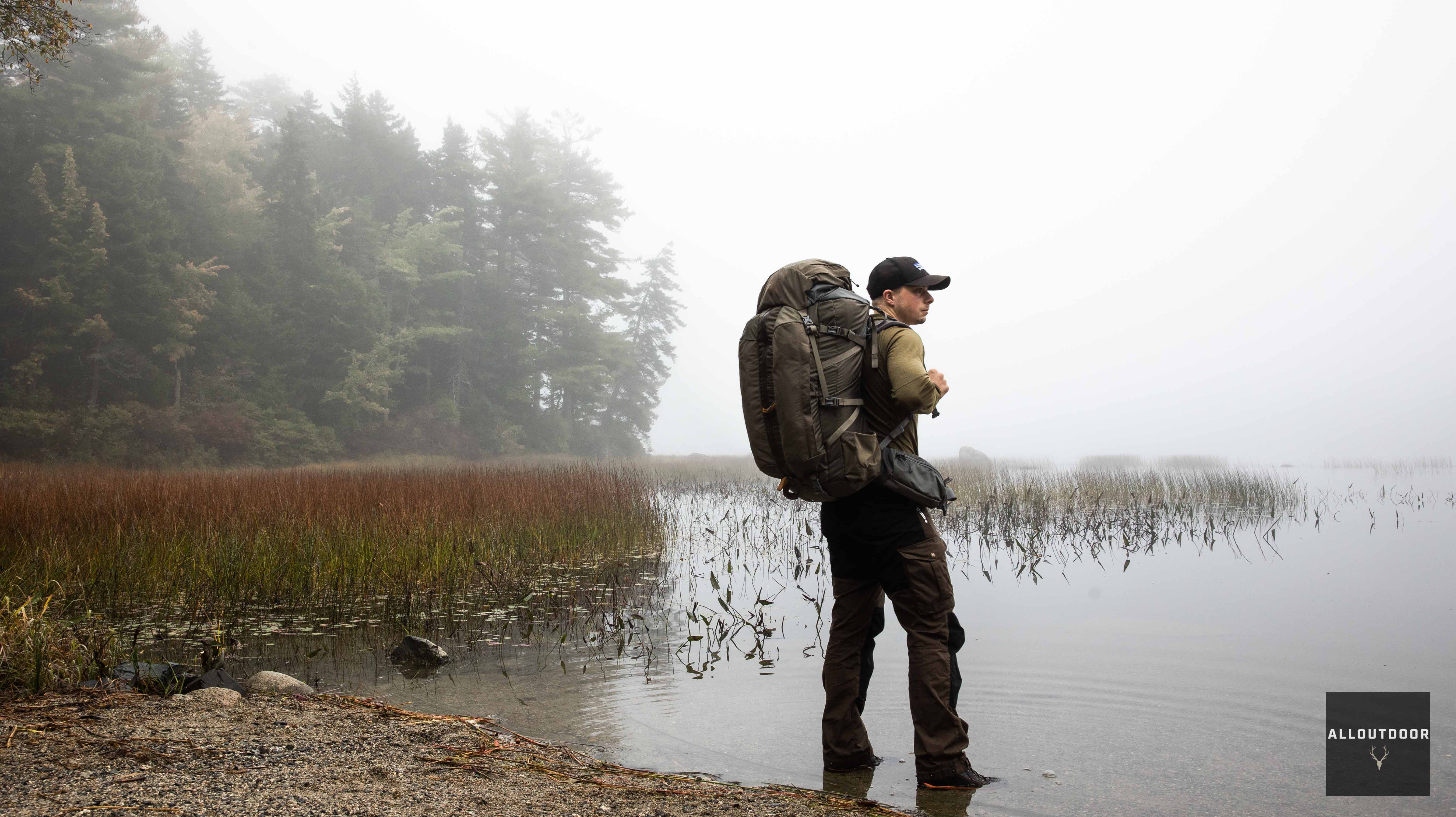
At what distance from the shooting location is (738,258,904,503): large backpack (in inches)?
125

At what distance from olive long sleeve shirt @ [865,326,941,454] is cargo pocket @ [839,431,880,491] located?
0.62ft

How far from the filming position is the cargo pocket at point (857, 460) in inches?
124

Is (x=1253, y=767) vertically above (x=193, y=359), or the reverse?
(x=193, y=359)

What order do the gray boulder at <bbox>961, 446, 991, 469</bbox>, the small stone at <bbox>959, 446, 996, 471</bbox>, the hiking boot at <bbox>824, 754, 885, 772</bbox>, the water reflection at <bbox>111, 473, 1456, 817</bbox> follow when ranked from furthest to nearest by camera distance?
the gray boulder at <bbox>961, 446, 991, 469</bbox>
the small stone at <bbox>959, 446, 996, 471</bbox>
the water reflection at <bbox>111, 473, 1456, 817</bbox>
the hiking boot at <bbox>824, 754, 885, 772</bbox>

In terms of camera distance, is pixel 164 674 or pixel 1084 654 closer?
pixel 164 674

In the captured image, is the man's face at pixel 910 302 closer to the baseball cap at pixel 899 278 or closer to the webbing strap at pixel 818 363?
the baseball cap at pixel 899 278

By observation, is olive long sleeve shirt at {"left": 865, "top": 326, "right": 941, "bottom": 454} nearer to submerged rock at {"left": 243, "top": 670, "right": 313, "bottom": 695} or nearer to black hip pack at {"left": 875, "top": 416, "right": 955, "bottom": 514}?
black hip pack at {"left": 875, "top": 416, "right": 955, "bottom": 514}

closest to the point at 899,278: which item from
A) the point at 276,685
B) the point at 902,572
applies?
the point at 902,572

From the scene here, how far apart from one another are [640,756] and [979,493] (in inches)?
498

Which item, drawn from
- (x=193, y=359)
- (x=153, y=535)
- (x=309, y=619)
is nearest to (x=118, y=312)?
(x=193, y=359)

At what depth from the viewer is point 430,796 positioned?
9.32ft

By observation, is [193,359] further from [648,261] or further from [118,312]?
[648,261]

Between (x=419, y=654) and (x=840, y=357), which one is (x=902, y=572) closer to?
(x=840, y=357)

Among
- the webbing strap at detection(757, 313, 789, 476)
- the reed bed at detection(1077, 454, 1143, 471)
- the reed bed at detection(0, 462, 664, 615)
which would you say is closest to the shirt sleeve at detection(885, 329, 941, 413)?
the webbing strap at detection(757, 313, 789, 476)
